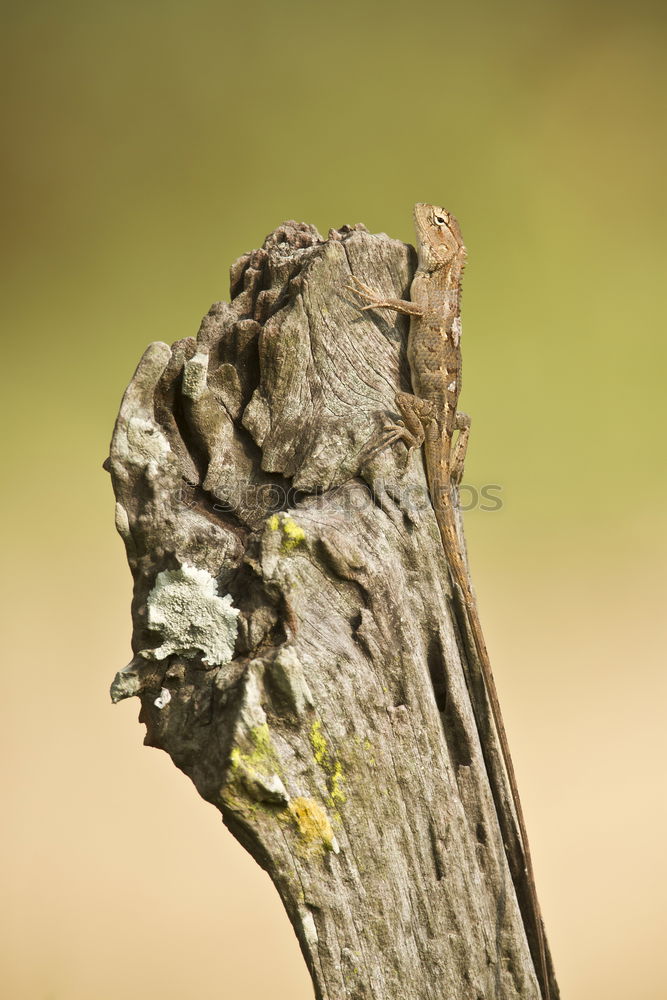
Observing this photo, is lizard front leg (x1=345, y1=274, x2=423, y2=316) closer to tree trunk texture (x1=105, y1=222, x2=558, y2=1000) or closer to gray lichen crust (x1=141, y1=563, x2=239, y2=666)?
tree trunk texture (x1=105, y1=222, x2=558, y2=1000)

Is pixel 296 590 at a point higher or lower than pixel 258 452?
lower

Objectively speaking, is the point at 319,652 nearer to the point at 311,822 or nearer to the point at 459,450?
the point at 311,822

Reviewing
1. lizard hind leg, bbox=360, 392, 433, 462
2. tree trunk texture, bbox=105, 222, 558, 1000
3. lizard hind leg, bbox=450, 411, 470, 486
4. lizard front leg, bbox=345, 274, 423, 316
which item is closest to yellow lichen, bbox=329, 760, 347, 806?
tree trunk texture, bbox=105, 222, 558, 1000

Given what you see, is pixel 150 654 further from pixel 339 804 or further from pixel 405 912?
pixel 405 912

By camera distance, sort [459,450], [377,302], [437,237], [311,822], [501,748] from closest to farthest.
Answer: [311,822]
[501,748]
[377,302]
[459,450]
[437,237]

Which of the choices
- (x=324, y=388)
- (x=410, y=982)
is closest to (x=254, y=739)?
(x=410, y=982)

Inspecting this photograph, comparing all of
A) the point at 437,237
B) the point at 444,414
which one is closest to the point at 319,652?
the point at 444,414
